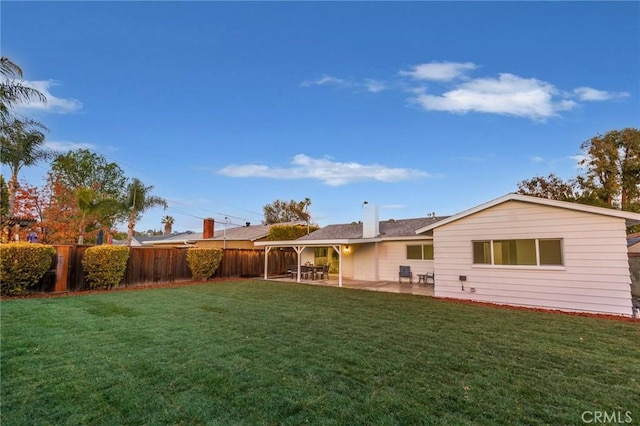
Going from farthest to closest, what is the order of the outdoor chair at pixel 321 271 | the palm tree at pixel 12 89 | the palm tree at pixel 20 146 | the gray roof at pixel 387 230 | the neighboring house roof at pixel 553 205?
the outdoor chair at pixel 321 271, the gray roof at pixel 387 230, the palm tree at pixel 20 146, the palm tree at pixel 12 89, the neighboring house roof at pixel 553 205

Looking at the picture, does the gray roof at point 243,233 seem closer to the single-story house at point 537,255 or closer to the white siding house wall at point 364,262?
the white siding house wall at point 364,262

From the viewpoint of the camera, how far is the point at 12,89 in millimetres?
10094

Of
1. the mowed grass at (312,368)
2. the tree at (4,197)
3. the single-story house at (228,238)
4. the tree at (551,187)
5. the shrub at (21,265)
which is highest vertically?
the tree at (551,187)

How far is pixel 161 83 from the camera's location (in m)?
13.1

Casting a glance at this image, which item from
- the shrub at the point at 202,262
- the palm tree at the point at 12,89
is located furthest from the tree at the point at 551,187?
the palm tree at the point at 12,89

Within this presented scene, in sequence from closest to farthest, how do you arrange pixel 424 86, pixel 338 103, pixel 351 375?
pixel 351 375 < pixel 424 86 < pixel 338 103

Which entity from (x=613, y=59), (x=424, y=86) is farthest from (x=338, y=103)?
(x=613, y=59)

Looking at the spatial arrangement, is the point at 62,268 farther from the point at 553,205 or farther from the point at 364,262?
the point at 553,205

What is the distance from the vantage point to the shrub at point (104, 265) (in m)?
12.0

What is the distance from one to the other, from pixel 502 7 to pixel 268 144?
1164cm

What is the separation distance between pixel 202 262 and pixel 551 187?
25.9 meters

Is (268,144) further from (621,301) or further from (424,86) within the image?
(621,301)

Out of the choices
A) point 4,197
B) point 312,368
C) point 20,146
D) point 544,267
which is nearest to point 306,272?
point 544,267

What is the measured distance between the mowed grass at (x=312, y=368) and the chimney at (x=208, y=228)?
17.5 meters
